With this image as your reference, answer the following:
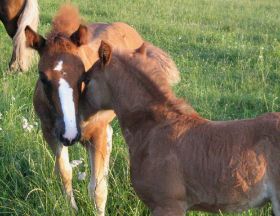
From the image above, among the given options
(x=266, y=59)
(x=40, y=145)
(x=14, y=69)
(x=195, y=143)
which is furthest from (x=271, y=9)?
(x=195, y=143)

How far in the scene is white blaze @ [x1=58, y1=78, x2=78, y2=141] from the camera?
11.8ft

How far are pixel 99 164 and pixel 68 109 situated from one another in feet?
2.89

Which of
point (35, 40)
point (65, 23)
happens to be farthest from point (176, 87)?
point (35, 40)

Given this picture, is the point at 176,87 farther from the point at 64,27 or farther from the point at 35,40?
the point at 35,40

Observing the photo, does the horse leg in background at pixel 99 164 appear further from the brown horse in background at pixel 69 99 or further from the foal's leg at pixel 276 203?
the foal's leg at pixel 276 203

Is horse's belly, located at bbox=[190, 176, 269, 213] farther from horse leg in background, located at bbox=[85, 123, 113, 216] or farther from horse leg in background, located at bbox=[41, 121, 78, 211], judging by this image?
horse leg in background, located at bbox=[41, 121, 78, 211]

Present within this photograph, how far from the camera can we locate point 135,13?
45.4 feet

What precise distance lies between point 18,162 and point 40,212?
→ 0.79 meters

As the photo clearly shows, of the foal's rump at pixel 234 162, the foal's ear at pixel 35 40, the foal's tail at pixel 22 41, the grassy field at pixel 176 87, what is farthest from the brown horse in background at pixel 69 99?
the foal's tail at pixel 22 41

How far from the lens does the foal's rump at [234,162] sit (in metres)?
3.03

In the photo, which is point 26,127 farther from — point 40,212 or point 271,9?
point 271,9

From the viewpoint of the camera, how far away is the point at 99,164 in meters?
4.41

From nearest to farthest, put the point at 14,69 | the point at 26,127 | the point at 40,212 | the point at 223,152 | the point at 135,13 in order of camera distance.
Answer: the point at 223,152
the point at 40,212
the point at 26,127
the point at 14,69
the point at 135,13

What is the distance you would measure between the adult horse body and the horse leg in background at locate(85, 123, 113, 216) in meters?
0.76
